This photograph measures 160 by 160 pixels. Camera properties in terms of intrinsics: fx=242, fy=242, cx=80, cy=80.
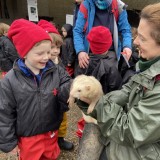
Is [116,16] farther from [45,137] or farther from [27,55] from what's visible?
[45,137]

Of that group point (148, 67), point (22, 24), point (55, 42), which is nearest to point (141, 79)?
point (148, 67)

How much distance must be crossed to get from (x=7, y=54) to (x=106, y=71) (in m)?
2.00

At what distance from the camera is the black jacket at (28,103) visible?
6.59 ft

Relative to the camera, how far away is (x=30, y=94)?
6.65ft

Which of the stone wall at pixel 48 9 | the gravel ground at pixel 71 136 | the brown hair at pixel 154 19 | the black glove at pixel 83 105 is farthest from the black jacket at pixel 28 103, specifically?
the stone wall at pixel 48 9

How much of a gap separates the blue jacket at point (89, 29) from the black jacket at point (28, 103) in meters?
0.84

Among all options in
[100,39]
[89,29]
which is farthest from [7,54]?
[100,39]

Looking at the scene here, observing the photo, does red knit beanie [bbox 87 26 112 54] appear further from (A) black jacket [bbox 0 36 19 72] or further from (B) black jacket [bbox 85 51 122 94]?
(A) black jacket [bbox 0 36 19 72]

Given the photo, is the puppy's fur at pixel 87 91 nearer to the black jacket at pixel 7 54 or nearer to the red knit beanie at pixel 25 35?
the red knit beanie at pixel 25 35

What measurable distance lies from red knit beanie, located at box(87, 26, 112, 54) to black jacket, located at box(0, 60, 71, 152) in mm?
638

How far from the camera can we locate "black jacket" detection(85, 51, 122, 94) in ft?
8.59

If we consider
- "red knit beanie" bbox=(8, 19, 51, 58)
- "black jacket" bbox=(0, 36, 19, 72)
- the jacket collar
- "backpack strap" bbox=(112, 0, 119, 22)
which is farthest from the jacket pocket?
"black jacket" bbox=(0, 36, 19, 72)

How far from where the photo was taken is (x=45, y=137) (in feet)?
7.47

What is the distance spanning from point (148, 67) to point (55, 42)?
1479mm
